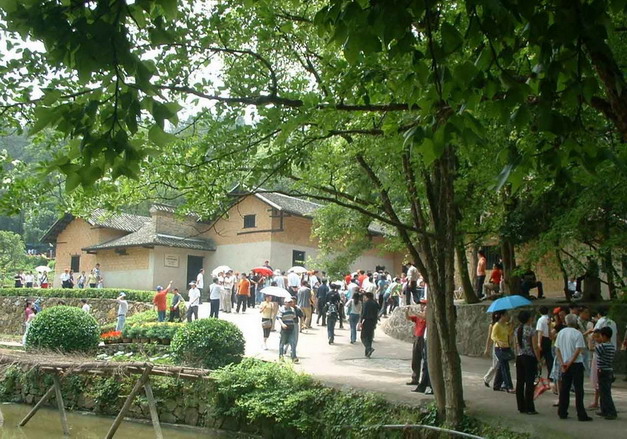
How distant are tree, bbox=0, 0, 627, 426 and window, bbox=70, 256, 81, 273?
→ 30.9 metres

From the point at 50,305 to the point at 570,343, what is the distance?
28.9 meters

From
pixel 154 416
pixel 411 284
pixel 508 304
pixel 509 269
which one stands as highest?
pixel 509 269

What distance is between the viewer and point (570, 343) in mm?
10516

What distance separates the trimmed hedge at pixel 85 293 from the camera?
31.8 metres

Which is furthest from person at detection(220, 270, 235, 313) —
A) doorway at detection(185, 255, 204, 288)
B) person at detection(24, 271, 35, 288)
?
person at detection(24, 271, 35, 288)

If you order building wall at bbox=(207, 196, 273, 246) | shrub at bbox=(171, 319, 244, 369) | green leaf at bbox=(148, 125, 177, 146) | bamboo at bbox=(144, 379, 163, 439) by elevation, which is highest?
building wall at bbox=(207, 196, 273, 246)

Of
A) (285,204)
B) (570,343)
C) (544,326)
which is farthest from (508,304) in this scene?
(285,204)

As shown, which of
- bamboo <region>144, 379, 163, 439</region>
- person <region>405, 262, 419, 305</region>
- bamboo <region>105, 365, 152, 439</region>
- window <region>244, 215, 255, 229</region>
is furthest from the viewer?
window <region>244, 215, 255, 229</region>

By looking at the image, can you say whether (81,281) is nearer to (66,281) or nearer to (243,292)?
(66,281)

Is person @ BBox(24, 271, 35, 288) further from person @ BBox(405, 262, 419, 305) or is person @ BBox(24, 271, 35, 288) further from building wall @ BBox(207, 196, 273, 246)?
person @ BBox(405, 262, 419, 305)

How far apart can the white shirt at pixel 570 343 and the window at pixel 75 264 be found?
117 ft

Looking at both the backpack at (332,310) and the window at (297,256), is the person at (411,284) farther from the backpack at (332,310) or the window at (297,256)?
the window at (297,256)

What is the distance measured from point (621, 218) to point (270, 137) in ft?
31.6

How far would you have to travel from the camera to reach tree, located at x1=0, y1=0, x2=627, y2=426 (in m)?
4.04
